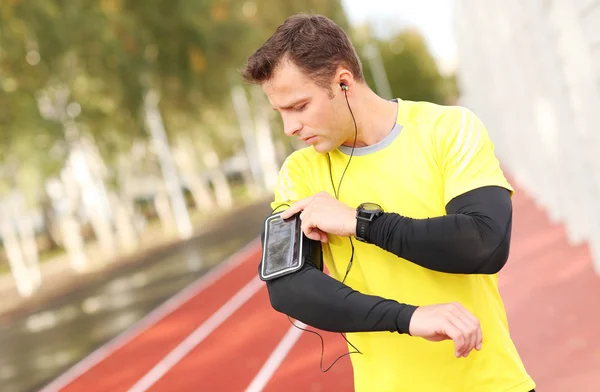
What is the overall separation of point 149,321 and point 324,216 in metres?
10.5

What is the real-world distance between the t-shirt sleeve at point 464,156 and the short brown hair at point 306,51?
281mm

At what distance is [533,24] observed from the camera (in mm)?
10547

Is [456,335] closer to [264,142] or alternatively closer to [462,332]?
[462,332]

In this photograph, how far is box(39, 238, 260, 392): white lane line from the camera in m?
9.51

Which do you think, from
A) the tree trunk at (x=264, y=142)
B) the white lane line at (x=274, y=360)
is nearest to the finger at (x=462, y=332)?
the white lane line at (x=274, y=360)

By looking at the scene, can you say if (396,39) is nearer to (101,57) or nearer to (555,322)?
(101,57)

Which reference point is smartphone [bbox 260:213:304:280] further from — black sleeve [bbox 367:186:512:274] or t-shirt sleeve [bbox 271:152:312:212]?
black sleeve [bbox 367:186:512:274]

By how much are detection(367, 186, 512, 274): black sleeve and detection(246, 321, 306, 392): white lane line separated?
5.56 metres

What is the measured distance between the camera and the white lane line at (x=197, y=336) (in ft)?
27.8

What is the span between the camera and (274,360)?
26.5 ft

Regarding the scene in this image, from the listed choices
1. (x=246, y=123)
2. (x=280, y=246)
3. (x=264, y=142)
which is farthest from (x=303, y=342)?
(x=264, y=142)

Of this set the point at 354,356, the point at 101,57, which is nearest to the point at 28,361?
the point at 354,356

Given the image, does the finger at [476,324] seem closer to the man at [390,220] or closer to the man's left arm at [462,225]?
the man at [390,220]

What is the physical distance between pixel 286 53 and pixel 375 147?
1.00ft
